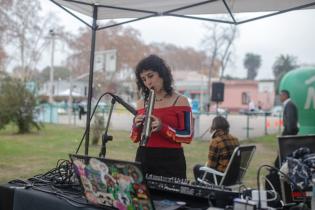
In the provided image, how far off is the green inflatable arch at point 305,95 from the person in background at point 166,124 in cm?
874

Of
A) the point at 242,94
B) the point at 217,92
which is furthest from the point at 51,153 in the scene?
A: the point at 242,94

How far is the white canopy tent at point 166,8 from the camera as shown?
324 centimetres

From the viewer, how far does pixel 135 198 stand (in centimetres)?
173

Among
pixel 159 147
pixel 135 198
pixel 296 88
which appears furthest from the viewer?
pixel 296 88

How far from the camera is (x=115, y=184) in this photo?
1.76 m

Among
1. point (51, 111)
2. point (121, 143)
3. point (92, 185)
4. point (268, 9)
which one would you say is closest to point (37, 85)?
point (121, 143)

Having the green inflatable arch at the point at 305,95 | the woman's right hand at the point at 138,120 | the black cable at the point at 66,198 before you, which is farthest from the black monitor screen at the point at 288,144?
the green inflatable arch at the point at 305,95

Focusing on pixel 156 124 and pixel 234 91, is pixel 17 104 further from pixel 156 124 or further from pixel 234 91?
pixel 234 91

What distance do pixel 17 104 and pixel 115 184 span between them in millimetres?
11996

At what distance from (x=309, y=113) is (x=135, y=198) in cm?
975

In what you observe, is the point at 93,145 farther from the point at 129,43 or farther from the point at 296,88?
the point at 129,43

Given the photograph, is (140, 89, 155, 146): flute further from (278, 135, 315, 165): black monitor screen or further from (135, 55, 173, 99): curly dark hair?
(278, 135, 315, 165): black monitor screen

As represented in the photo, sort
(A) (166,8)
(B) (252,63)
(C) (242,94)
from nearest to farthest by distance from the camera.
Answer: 1. (A) (166,8)
2. (C) (242,94)
3. (B) (252,63)

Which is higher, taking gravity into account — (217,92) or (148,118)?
(217,92)
